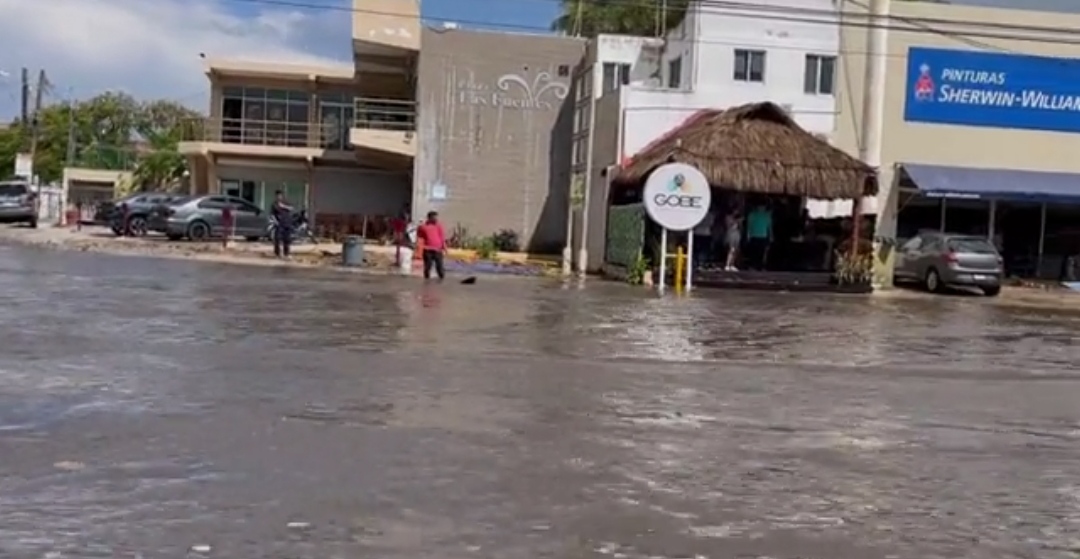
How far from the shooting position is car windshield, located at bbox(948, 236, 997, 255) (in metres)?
33.2

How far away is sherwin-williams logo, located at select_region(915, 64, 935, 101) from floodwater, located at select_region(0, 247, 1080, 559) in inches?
775

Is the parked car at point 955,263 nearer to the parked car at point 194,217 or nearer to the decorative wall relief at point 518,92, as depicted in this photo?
the decorative wall relief at point 518,92

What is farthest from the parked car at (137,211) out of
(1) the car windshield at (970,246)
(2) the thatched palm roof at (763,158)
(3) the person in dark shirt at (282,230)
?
(1) the car windshield at (970,246)

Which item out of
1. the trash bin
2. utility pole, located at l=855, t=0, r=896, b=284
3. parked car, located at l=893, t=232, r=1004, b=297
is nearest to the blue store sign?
utility pole, located at l=855, t=0, r=896, b=284

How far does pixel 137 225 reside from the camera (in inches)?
1683

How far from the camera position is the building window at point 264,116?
52.1 meters

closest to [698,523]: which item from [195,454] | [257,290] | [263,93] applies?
[195,454]

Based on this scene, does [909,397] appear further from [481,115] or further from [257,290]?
[481,115]

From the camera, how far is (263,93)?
52906mm

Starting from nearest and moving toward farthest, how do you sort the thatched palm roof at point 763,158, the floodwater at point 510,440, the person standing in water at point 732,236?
the floodwater at point 510,440 → the thatched palm roof at point 763,158 → the person standing in water at point 732,236

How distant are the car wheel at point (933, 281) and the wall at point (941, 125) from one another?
2939 millimetres

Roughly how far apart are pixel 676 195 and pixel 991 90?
1290 centimetres

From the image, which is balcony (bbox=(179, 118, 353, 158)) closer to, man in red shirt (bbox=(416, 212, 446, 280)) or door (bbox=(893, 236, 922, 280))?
man in red shirt (bbox=(416, 212, 446, 280))

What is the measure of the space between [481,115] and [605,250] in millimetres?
9337
